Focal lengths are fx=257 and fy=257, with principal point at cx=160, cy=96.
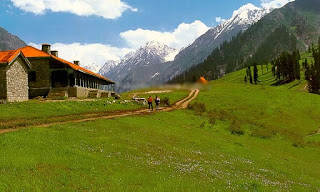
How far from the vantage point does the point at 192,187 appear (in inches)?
488

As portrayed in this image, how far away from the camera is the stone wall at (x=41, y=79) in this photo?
55094mm

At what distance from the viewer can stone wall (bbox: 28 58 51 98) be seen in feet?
181

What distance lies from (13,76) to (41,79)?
13.8m

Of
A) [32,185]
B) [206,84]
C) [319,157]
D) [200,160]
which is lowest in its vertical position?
[319,157]

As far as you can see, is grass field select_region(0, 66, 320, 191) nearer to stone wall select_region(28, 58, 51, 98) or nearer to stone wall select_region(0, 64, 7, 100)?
stone wall select_region(0, 64, 7, 100)

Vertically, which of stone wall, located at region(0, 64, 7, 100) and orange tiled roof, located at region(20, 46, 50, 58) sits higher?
orange tiled roof, located at region(20, 46, 50, 58)

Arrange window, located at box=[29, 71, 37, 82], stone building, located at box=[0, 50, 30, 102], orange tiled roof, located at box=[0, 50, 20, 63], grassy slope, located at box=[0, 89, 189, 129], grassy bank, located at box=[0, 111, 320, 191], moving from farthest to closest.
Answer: window, located at box=[29, 71, 37, 82]
stone building, located at box=[0, 50, 30, 102]
orange tiled roof, located at box=[0, 50, 20, 63]
grassy slope, located at box=[0, 89, 189, 129]
grassy bank, located at box=[0, 111, 320, 191]

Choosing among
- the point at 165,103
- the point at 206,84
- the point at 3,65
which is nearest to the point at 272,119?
the point at 165,103

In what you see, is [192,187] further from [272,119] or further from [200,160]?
[272,119]

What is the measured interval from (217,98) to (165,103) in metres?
15.5

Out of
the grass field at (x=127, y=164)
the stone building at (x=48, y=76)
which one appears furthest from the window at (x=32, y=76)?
the grass field at (x=127, y=164)

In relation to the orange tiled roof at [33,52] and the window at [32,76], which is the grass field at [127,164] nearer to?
the window at [32,76]

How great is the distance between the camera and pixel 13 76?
41.7 m

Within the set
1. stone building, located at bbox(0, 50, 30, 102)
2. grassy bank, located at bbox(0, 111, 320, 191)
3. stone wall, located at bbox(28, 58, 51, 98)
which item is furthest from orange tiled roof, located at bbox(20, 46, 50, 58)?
grassy bank, located at bbox(0, 111, 320, 191)
